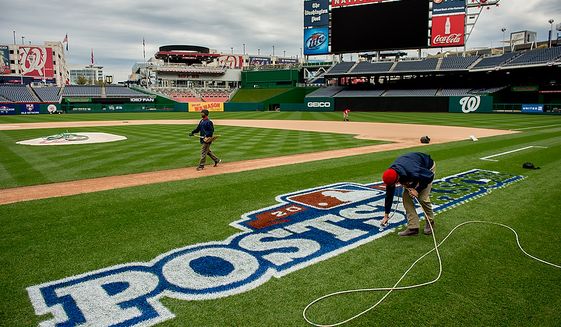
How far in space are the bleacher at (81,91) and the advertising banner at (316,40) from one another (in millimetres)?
37610

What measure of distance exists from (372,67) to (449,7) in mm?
14118

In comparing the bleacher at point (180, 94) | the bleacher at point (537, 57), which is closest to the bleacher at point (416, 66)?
the bleacher at point (537, 57)

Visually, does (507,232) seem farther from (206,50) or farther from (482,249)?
(206,50)

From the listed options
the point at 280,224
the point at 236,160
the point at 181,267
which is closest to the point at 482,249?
the point at 280,224

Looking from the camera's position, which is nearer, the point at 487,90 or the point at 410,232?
the point at 410,232

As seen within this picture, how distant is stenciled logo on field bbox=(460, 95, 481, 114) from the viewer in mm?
48625

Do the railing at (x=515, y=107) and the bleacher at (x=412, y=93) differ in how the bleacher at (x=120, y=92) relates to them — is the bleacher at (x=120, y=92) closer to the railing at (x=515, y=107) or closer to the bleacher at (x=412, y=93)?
the bleacher at (x=412, y=93)

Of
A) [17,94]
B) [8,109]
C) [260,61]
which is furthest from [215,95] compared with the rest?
[260,61]

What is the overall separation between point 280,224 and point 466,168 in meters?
8.41

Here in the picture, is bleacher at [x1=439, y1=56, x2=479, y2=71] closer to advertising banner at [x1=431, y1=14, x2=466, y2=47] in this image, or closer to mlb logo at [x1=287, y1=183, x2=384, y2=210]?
advertising banner at [x1=431, y1=14, x2=466, y2=47]

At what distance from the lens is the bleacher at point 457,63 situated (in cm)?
5406

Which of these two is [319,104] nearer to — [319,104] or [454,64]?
[319,104]

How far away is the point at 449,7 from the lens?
53.3 metres

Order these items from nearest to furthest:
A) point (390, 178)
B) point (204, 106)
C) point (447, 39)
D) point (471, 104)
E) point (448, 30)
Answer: point (390, 178)
point (471, 104)
point (448, 30)
point (447, 39)
point (204, 106)
